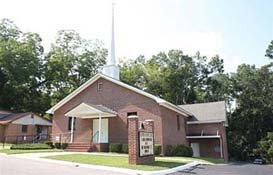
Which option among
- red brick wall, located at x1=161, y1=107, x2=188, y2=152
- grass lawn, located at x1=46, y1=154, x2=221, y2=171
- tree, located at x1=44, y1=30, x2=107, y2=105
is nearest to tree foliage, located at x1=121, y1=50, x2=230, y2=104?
tree, located at x1=44, y1=30, x2=107, y2=105

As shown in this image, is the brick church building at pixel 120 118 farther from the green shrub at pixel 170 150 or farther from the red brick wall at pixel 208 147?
the green shrub at pixel 170 150

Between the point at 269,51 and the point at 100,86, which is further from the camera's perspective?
the point at 269,51

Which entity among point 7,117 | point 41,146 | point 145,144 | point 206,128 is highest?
point 7,117

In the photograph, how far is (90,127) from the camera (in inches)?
1048

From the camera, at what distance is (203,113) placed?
3158cm

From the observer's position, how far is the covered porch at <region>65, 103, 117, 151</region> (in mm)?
24406

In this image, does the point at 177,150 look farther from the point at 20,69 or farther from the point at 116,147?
the point at 20,69

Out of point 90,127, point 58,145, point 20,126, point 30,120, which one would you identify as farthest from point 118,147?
point 30,120

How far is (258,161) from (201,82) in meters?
20.6

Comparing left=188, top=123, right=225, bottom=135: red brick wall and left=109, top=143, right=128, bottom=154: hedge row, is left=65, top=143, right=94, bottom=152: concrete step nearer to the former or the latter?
left=109, top=143, right=128, bottom=154: hedge row

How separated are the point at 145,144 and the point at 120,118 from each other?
31.8ft

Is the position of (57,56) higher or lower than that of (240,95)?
higher

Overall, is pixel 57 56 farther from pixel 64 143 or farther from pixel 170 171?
pixel 170 171

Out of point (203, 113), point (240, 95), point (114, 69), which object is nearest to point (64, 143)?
point (114, 69)
